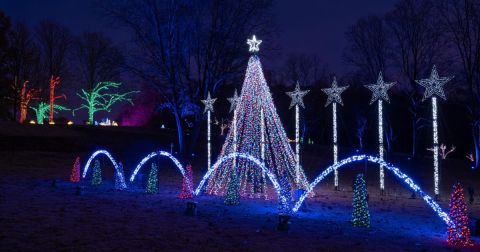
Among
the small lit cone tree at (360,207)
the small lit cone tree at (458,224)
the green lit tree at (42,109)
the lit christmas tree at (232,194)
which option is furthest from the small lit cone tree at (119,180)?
the green lit tree at (42,109)

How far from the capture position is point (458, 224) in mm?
8438

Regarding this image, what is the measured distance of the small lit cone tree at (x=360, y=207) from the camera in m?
9.99

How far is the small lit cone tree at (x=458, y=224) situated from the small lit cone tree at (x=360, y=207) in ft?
6.11

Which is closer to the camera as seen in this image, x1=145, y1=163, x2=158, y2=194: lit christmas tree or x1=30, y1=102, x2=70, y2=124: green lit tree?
x1=145, y1=163, x2=158, y2=194: lit christmas tree

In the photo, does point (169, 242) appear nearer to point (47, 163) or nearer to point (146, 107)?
point (47, 163)

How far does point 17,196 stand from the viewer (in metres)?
13.0

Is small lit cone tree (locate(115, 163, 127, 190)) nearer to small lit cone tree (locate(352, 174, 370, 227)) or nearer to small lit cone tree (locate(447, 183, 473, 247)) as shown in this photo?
small lit cone tree (locate(352, 174, 370, 227))

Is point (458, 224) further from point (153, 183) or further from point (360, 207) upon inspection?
point (153, 183)

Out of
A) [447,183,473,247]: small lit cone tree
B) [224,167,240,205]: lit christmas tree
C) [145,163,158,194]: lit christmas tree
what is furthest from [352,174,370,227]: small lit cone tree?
[145,163,158,194]: lit christmas tree

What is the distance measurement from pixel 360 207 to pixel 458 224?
2148 mm

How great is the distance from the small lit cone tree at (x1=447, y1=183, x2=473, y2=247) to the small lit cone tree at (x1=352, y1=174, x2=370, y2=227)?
186cm

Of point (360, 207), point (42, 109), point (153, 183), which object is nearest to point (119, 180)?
point (153, 183)

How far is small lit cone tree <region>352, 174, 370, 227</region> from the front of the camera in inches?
393

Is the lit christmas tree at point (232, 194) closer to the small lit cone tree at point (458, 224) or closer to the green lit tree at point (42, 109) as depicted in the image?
the small lit cone tree at point (458, 224)
